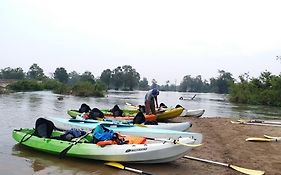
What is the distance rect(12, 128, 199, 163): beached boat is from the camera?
830 cm

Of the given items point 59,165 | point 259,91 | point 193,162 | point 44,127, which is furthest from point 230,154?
point 259,91

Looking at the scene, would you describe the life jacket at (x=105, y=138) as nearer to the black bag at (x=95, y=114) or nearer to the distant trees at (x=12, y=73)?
the black bag at (x=95, y=114)

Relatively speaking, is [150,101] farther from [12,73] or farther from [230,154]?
[12,73]

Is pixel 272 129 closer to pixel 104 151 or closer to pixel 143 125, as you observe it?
pixel 143 125

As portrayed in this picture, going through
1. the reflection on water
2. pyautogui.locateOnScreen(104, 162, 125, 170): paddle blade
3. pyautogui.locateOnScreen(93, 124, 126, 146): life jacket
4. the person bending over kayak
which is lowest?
the reflection on water

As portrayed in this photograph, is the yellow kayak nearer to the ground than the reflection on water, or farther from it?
farther from it

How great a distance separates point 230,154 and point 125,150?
334 centimetres

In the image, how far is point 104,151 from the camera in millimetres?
8773

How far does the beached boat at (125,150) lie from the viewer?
27.2ft

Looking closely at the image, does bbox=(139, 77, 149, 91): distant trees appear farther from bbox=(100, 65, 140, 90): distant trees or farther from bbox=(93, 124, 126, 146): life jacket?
bbox=(93, 124, 126, 146): life jacket

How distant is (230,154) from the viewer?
10.1 metres

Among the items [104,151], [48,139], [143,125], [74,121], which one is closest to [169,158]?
[104,151]

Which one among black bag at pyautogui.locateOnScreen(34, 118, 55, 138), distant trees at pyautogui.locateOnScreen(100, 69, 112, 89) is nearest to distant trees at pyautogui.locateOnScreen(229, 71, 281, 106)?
black bag at pyautogui.locateOnScreen(34, 118, 55, 138)

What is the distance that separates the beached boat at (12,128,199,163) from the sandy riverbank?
0.30 m
